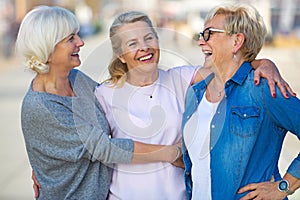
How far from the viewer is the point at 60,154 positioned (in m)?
2.39

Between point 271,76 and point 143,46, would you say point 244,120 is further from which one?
point 143,46

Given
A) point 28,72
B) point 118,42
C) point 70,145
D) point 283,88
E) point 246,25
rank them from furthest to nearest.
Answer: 1. point 28,72
2. point 118,42
3. point 70,145
4. point 246,25
5. point 283,88

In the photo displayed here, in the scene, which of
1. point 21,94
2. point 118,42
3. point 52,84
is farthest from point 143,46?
point 21,94

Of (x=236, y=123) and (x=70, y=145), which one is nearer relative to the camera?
(x=236, y=123)

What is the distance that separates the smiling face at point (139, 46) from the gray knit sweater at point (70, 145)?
0.27 m

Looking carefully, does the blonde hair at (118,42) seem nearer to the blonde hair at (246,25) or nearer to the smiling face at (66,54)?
the smiling face at (66,54)

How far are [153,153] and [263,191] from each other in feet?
1.70

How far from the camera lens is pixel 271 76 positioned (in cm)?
222

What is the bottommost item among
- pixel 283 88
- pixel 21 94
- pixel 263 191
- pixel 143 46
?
pixel 21 94

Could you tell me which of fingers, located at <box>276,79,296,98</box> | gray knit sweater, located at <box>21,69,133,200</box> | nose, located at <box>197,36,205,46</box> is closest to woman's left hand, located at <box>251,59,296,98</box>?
fingers, located at <box>276,79,296,98</box>

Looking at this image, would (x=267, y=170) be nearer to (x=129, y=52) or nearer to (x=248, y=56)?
(x=248, y=56)

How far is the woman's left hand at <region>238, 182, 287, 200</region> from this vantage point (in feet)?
7.39

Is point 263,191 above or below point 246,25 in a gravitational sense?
below

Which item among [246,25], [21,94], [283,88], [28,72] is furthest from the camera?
[21,94]
